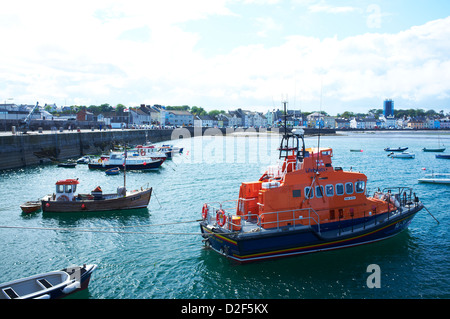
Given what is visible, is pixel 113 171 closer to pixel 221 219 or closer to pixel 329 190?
pixel 221 219

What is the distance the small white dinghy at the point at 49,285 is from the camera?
12195mm

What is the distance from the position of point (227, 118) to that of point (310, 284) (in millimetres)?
177697

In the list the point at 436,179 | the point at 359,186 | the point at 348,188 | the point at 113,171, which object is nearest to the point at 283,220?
the point at 348,188

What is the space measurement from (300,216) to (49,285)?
11498 mm

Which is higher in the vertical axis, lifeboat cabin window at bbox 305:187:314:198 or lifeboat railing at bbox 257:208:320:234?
lifeboat cabin window at bbox 305:187:314:198

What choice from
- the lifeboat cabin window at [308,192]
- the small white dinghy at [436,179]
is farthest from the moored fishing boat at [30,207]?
the small white dinghy at [436,179]

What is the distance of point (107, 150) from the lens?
73875 mm

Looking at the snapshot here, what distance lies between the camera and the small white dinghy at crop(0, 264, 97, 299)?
40.0ft

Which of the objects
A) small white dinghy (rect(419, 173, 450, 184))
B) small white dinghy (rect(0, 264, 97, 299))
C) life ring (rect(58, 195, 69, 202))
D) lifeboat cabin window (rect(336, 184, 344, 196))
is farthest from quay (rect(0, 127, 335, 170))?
small white dinghy (rect(419, 173, 450, 184))

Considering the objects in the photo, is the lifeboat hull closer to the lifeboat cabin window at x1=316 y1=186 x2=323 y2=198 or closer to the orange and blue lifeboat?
the orange and blue lifeboat

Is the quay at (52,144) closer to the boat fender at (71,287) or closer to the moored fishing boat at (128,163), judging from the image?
the moored fishing boat at (128,163)

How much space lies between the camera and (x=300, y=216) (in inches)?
670

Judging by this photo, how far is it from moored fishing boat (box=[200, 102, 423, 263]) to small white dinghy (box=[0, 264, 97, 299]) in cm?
594
